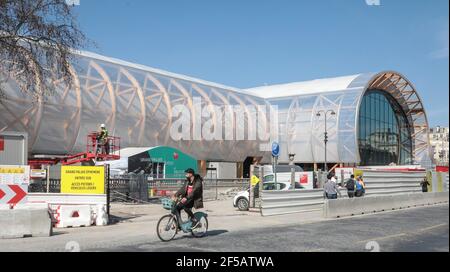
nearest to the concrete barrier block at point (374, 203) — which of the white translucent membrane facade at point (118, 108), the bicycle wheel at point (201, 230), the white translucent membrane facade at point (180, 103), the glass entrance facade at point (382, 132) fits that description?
the bicycle wheel at point (201, 230)

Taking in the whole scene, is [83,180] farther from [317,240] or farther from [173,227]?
[317,240]

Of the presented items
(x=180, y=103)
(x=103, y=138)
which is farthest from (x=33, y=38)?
(x=180, y=103)

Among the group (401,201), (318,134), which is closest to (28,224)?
(401,201)

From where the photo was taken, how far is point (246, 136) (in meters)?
51.8

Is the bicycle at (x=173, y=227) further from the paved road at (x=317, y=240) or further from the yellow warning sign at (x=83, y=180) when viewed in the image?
the yellow warning sign at (x=83, y=180)

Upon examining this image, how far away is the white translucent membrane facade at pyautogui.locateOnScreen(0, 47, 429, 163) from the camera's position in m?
33.0

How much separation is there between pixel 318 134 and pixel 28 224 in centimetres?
4512

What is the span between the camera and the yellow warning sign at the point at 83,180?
54.9 feet

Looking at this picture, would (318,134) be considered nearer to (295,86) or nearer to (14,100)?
(295,86)

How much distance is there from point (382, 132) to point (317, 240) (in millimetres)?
52705

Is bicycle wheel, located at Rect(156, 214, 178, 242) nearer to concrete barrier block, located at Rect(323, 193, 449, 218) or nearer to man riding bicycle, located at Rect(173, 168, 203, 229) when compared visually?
man riding bicycle, located at Rect(173, 168, 203, 229)

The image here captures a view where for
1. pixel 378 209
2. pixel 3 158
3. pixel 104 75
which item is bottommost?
pixel 378 209

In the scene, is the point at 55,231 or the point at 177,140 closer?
the point at 55,231

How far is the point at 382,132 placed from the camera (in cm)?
6125
